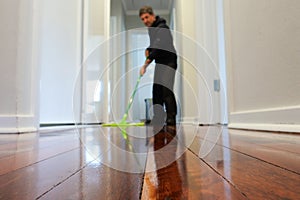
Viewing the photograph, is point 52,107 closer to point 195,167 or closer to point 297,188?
point 195,167

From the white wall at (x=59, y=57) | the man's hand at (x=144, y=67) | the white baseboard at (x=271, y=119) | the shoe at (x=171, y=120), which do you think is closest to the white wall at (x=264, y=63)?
the white baseboard at (x=271, y=119)

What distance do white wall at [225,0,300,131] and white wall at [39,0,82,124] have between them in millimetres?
1147

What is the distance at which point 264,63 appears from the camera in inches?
45.7

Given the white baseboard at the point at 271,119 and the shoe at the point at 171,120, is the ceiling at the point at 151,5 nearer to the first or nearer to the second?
the shoe at the point at 171,120

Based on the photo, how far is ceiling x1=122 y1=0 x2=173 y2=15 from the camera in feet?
15.2

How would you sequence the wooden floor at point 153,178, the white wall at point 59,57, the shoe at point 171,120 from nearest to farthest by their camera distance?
the wooden floor at point 153,178, the shoe at point 171,120, the white wall at point 59,57

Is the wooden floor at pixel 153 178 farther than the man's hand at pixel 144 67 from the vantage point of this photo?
No

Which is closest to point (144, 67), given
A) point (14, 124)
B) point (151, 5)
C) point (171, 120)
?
point (14, 124)

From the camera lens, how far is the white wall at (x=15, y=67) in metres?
1.23

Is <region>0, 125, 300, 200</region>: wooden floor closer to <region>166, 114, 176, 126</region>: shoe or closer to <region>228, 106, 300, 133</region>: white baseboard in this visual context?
<region>228, 106, 300, 133</region>: white baseboard

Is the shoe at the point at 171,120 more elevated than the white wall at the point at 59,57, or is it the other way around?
the white wall at the point at 59,57

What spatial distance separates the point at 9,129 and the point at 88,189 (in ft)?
3.49

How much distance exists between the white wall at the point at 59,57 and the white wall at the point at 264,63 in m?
1.15

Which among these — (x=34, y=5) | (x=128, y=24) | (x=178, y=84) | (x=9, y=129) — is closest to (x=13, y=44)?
(x=34, y=5)
